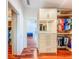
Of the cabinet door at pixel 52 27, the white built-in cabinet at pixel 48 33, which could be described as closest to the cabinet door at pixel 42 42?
the white built-in cabinet at pixel 48 33

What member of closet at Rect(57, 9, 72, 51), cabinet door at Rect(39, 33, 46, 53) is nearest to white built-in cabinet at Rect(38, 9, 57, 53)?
cabinet door at Rect(39, 33, 46, 53)

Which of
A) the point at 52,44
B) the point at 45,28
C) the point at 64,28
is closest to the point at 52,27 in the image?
the point at 45,28

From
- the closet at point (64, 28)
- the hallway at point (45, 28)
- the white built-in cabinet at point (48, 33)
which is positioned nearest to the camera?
the hallway at point (45, 28)

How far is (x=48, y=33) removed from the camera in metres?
6.54

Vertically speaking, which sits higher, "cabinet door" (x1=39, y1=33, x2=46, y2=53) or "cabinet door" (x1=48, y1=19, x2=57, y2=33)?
"cabinet door" (x1=48, y1=19, x2=57, y2=33)

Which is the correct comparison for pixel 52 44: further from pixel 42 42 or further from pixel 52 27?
pixel 52 27

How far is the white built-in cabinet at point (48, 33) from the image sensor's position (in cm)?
649

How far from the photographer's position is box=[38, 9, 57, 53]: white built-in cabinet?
649 cm

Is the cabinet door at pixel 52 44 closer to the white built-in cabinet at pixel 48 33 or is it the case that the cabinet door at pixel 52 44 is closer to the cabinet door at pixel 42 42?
the white built-in cabinet at pixel 48 33

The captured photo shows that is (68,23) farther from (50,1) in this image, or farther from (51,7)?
(50,1)

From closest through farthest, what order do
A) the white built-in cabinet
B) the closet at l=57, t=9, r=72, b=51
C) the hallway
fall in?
1. the hallway
2. the white built-in cabinet
3. the closet at l=57, t=9, r=72, b=51

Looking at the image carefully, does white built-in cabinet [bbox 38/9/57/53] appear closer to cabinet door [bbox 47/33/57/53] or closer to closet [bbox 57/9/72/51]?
cabinet door [bbox 47/33/57/53]

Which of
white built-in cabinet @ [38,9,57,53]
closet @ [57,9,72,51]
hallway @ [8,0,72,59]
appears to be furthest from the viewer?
closet @ [57,9,72,51]
